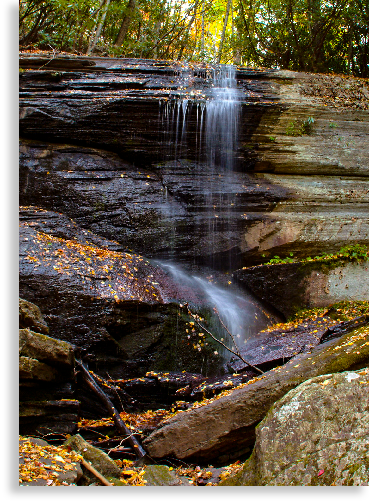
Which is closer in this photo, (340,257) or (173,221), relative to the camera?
(340,257)

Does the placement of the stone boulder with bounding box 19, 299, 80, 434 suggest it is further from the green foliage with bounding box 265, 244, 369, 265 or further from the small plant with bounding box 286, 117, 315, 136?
the small plant with bounding box 286, 117, 315, 136

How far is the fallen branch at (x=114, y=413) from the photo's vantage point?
4357 millimetres

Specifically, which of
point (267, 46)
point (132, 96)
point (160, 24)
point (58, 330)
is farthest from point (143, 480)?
point (160, 24)

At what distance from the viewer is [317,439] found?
105 inches

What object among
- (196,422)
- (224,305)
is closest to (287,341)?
(224,305)

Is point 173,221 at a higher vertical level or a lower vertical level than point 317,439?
higher

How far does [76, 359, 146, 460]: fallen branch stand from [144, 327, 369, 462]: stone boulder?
8.2 inches

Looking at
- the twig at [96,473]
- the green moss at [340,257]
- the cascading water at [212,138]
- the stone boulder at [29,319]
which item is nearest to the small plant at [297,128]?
the cascading water at [212,138]

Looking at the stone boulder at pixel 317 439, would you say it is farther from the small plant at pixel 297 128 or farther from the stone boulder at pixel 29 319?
the small plant at pixel 297 128

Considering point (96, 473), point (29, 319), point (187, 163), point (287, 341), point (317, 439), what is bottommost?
point (287, 341)

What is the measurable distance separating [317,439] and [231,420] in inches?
60.7

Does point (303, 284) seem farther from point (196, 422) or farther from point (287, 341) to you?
point (196, 422)

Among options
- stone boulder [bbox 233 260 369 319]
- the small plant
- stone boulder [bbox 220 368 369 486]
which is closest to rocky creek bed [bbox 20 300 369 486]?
stone boulder [bbox 220 368 369 486]

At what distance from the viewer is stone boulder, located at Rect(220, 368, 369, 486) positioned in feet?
7.93
